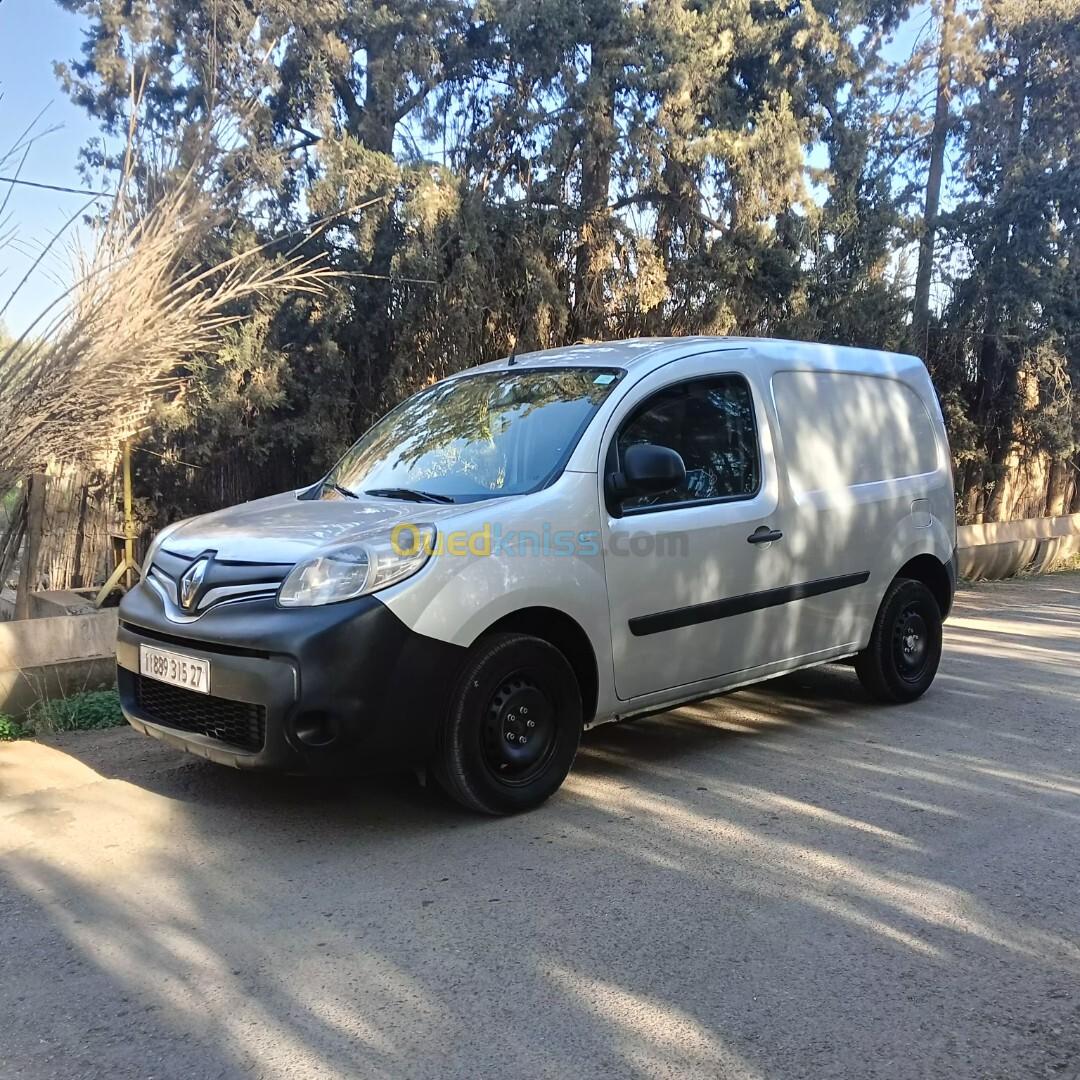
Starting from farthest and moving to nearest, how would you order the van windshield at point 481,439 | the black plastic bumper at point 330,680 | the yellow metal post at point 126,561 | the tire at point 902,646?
the yellow metal post at point 126,561, the tire at point 902,646, the van windshield at point 481,439, the black plastic bumper at point 330,680

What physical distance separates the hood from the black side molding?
99 cm

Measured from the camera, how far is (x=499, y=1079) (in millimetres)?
2400

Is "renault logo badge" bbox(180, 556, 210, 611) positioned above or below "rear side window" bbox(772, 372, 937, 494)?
below

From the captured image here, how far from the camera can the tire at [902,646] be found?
573 cm

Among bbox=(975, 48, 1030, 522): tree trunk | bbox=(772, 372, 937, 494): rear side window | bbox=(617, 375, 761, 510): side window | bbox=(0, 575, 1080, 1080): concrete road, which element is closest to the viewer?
bbox=(0, 575, 1080, 1080): concrete road

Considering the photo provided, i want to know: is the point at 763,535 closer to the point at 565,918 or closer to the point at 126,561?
the point at 565,918

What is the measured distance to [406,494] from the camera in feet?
14.4

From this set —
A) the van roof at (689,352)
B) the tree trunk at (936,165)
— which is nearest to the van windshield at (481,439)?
the van roof at (689,352)

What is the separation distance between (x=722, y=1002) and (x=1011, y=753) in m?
2.96

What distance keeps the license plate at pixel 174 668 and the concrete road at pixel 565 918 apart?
600mm

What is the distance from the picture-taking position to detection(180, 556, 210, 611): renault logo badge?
3873mm


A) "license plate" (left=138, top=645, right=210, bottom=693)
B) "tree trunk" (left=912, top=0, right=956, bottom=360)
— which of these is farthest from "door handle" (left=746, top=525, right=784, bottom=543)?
"tree trunk" (left=912, top=0, right=956, bottom=360)

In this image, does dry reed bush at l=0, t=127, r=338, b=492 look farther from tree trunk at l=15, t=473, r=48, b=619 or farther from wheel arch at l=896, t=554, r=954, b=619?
wheel arch at l=896, t=554, r=954, b=619

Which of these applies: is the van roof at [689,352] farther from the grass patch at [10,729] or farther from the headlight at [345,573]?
the grass patch at [10,729]
